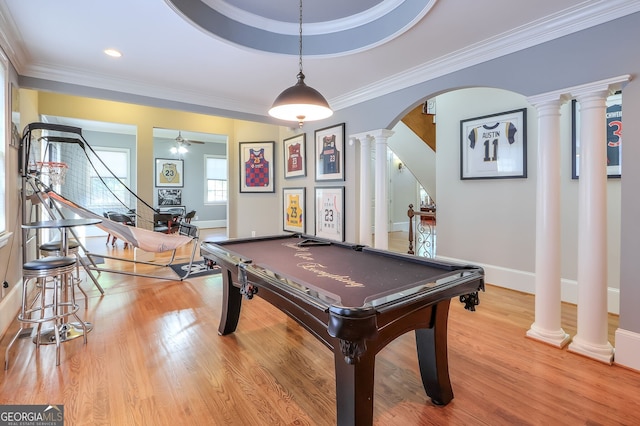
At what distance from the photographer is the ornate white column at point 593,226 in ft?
7.10

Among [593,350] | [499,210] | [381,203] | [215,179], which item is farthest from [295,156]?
[215,179]

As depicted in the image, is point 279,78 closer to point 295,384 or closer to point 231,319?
point 231,319

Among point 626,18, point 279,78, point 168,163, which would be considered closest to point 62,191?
point 168,163

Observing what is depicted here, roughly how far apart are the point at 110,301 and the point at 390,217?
715 cm

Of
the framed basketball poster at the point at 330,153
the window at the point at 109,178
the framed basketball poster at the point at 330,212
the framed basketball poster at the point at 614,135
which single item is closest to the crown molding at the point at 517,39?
the framed basketball poster at the point at 330,153

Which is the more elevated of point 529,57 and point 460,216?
point 529,57

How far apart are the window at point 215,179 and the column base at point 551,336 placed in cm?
922

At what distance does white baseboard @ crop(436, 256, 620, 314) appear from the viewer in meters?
3.06

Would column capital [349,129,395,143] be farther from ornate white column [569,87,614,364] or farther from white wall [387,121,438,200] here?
ornate white column [569,87,614,364]

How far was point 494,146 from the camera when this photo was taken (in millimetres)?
3830

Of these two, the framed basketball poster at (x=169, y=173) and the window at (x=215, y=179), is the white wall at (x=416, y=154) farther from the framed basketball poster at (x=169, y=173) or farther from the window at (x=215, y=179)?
the framed basketball poster at (x=169, y=173)

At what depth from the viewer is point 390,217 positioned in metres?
9.02

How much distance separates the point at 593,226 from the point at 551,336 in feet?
2.97

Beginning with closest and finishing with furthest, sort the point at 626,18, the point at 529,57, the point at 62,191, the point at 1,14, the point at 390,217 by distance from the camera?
the point at 626,18
the point at 1,14
the point at 529,57
the point at 62,191
the point at 390,217
